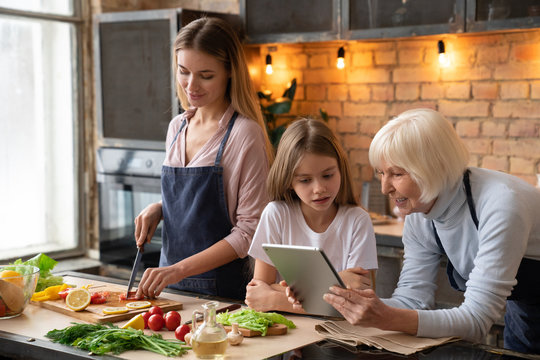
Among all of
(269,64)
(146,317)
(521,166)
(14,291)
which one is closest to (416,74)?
(521,166)

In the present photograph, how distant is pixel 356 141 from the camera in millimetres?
4176

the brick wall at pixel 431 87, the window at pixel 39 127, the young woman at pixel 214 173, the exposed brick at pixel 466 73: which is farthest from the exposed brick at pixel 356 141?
the window at pixel 39 127

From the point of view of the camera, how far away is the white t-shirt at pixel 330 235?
2.11 meters

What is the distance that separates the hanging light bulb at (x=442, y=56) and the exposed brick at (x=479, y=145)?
0.43m

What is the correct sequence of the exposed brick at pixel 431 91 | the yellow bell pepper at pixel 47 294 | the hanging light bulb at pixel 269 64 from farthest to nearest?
the hanging light bulb at pixel 269 64 → the exposed brick at pixel 431 91 → the yellow bell pepper at pixel 47 294

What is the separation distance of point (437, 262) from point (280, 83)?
2.59 m

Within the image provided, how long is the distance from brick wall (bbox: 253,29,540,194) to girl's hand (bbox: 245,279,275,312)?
6.77 ft

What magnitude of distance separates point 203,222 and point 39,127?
270 centimetres

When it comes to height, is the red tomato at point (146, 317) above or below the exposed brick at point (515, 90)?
below

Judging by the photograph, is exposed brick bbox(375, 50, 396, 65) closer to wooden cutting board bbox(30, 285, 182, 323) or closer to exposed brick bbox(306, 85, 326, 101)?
exposed brick bbox(306, 85, 326, 101)

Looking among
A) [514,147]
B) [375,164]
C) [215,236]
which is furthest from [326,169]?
[514,147]

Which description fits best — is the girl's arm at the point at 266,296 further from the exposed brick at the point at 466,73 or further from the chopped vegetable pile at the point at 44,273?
the exposed brick at the point at 466,73

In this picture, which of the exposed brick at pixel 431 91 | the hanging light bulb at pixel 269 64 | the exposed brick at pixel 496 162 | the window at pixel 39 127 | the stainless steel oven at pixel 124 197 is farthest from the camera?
the window at pixel 39 127

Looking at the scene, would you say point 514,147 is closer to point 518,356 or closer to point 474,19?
point 474,19
